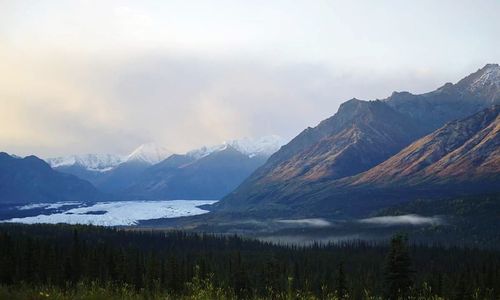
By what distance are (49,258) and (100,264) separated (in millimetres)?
17310

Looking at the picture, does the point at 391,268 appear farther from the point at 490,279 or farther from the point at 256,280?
the point at 256,280

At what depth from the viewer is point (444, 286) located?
132375mm

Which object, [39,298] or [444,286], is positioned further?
[444,286]

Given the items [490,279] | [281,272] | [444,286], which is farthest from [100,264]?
[490,279]

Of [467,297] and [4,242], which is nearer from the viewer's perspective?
[467,297]

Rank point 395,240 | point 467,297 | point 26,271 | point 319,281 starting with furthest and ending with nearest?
point 319,281, point 26,271, point 467,297, point 395,240

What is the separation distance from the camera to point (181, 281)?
412 ft

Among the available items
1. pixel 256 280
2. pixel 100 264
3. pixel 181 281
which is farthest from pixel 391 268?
pixel 256 280

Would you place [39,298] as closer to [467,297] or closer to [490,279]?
[467,297]

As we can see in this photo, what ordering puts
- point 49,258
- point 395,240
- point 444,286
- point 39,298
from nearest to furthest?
point 39,298 → point 395,240 → point 49,258 → point 444,286

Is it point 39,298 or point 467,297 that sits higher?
point 39,298

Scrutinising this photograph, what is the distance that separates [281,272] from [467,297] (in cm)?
8755

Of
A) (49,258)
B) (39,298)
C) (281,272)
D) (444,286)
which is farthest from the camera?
(281,272)

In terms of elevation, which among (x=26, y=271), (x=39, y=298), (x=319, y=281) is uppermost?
(x=39, y=298)
